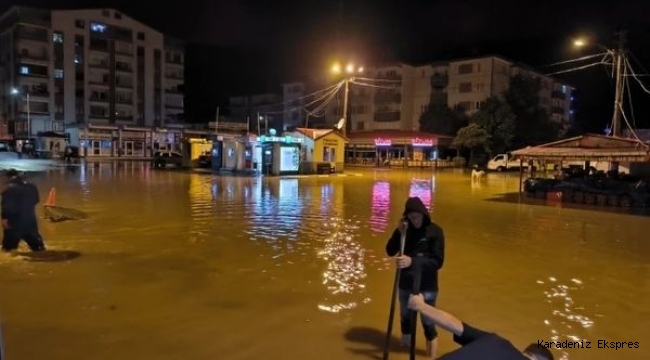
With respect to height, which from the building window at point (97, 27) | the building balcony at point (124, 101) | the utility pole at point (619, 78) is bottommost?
the utility pole at point (619, 78)

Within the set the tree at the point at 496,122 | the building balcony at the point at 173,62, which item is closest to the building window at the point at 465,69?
the tree at the point at 496,122

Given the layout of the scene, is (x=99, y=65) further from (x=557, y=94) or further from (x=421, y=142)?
(x=557, y=94)

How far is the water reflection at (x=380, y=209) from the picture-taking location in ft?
43.5

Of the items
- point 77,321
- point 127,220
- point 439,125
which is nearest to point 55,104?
point 439,125

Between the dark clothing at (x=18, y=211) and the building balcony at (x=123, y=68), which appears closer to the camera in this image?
the dark clothing at (x=18, y=211)

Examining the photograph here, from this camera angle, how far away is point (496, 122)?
53219 mm

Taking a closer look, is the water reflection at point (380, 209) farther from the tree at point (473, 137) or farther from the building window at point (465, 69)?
the building window at point (465, 69)

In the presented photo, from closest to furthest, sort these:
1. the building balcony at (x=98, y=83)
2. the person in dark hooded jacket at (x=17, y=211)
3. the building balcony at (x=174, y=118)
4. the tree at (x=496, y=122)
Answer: the person in dark hooded jacket at (x=17, y=211) < the tree at (x=496, y=122) < the building balcony at (x=98, y=83) < the building balcony at (x=174, y=118)

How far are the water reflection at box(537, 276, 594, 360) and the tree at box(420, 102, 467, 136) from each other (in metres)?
53.7

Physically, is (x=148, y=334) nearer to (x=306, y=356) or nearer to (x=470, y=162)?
(x=306, y=356)

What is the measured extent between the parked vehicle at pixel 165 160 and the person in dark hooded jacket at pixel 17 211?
31.8 m

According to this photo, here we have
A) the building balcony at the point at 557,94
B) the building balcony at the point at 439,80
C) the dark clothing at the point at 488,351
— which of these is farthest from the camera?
the building balcony at the point at 557,94

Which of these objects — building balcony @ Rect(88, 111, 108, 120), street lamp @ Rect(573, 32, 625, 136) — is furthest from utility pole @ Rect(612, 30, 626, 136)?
building balcony @ Rect(88, 111, 108, 120)

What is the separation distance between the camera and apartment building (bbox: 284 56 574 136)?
62.0 m
